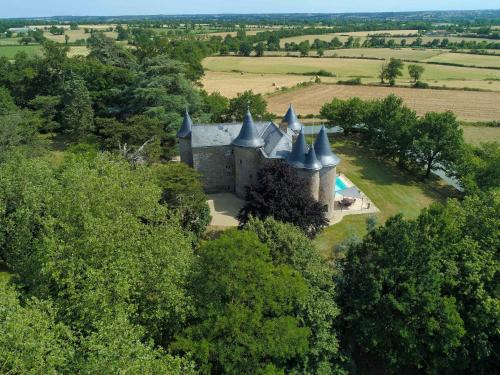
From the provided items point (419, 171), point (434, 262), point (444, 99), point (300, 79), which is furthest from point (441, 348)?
point (300, 79)

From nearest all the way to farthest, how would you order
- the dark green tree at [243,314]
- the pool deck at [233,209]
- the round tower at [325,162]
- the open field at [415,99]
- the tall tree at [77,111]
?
the dark green tree at [243,314], the round tower at [325,162], the pool deck at [233,209], the tall tree at [77,111], the open field at [415,99]

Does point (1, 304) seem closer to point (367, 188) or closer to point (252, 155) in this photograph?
point (252, 155)

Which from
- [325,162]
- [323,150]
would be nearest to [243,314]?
[325,162]

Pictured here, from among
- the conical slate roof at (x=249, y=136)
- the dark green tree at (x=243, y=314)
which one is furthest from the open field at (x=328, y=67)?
the dark green tree at (x=243, y=314)

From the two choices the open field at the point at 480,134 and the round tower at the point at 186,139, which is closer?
the round tower at the point at 186,139

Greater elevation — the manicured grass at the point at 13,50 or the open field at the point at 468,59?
the manicured grass at the point at 13,50

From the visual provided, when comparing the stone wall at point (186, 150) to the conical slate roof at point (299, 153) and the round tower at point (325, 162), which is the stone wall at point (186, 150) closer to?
the conical slate roof at point (299, 153)

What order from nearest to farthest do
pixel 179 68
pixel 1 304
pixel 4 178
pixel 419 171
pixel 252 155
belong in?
pixel 1 304
pixel 4 178
pixel 252 155
pixel 419 171
pixel 179 68
